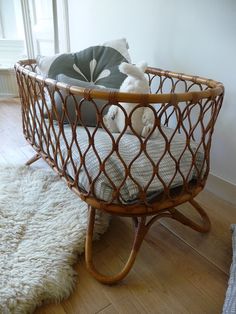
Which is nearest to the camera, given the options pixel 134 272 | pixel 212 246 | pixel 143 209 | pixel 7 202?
pixel 143 209

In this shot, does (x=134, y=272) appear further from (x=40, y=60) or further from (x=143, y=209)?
(x=40, y=60)

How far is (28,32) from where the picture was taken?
2598mm

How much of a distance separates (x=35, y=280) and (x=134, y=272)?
32 cm

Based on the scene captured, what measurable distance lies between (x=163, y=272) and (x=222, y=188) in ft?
1.82

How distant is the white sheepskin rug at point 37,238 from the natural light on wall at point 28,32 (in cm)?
132

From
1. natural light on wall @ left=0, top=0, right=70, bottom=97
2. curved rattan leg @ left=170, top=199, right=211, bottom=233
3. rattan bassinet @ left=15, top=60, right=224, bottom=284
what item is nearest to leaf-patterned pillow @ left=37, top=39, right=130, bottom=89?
rattan bassinet @ left=15, top=60, right=224, bottom=284

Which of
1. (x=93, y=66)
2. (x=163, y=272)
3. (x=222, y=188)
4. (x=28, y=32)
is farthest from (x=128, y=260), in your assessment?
(x=28, y=32)

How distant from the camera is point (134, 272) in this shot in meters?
0.88

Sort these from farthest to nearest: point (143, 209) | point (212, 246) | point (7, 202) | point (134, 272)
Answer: point (7, 202) → point (212, 246) → point (134, 272) → point (143, 209)

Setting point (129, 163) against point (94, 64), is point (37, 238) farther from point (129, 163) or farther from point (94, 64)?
point (94, 64)

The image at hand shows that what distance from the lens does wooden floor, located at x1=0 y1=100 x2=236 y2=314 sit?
2.53 ft

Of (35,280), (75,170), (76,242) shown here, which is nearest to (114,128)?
(75,170)

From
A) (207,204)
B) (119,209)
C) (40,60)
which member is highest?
(40,60)

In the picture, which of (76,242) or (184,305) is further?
(76,242)
